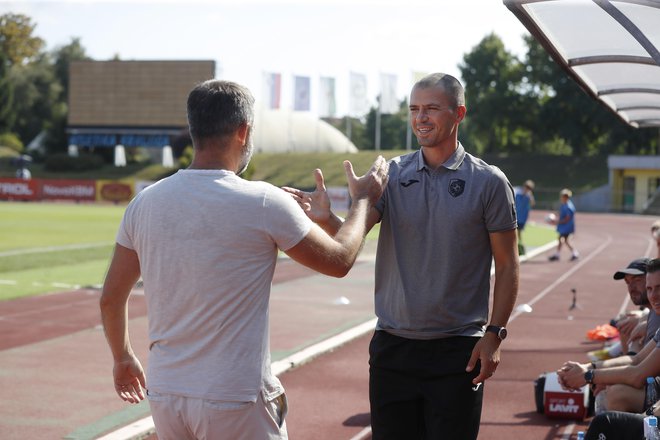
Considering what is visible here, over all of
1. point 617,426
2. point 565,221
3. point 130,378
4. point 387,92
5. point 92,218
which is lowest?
point 92,218

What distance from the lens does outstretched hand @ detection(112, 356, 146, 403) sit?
3.57 meters

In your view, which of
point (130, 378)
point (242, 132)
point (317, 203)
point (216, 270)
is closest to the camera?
point (216, 270)

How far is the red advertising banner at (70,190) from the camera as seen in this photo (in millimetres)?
59188

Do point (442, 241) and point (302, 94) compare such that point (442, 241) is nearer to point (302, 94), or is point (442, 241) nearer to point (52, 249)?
point (52, 249)

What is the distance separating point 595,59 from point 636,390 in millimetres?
2035

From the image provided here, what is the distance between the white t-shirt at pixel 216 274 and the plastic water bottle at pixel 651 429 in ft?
7.31

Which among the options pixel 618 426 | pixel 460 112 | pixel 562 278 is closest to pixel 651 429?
pixel 618 426

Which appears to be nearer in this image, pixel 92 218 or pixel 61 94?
pixel 92 218

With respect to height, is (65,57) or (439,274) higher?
(65,57)

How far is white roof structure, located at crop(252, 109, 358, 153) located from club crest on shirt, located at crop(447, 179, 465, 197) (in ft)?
297

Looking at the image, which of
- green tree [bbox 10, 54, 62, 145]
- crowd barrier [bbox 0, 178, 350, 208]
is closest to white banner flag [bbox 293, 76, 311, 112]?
crowd barrier [bbox 0, 178, 350, 208]

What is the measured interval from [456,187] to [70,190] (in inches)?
2304

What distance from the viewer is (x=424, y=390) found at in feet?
12.9

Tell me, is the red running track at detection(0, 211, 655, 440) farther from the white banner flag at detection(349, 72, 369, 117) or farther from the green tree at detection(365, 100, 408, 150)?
the green tree at detection(365, 100, 408, 150)
